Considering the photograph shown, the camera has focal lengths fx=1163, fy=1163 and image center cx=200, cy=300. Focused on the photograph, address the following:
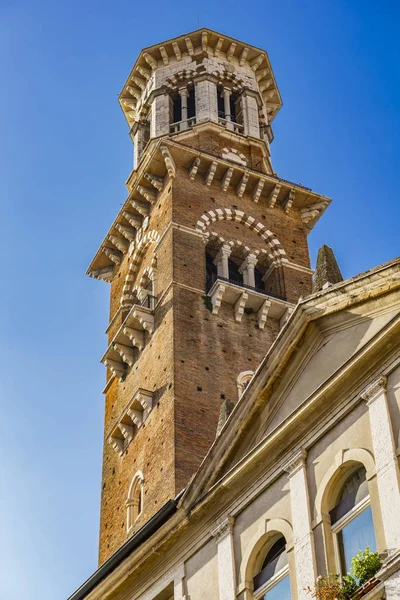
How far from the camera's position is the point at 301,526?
1363 cm

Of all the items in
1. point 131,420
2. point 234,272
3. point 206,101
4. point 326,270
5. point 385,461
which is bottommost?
point 385,461

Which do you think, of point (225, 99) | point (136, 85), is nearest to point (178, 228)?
point (225, 99)

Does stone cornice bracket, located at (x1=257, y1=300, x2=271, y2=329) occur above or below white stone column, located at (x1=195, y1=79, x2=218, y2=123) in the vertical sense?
below

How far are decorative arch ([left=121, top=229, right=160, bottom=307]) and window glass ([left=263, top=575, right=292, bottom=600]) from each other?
2206 cm

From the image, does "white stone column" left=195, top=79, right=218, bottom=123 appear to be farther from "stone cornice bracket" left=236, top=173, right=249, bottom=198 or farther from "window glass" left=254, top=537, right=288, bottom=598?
"window glass" left=254, top=537, right=288, bottom=598

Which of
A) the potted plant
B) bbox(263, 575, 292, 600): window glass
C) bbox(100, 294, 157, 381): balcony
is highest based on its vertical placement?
bbox(100, 294, 157, 381): balcony

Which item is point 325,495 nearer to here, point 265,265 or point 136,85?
point 265,265

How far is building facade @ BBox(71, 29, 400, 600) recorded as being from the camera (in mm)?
13531

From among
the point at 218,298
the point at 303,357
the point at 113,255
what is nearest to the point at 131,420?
the point at 218,298

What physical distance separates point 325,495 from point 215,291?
61.0ft

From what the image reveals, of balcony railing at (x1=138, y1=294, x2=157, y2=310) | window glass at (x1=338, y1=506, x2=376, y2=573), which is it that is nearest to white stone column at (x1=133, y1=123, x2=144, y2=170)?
balcony railing at (x1=138, y1=294, x2=157, y2=310)

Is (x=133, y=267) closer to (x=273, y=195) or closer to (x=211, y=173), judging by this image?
(x=211, y=173)

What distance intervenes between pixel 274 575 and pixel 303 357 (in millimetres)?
3071

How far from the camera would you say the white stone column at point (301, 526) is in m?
13.1
